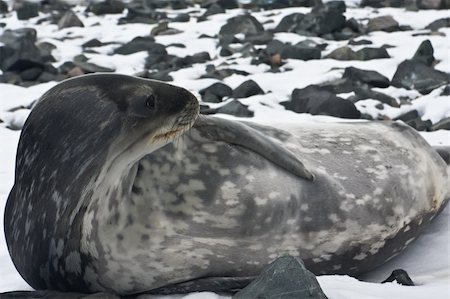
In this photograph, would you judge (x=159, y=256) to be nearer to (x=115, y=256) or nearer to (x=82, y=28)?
(x=115, y=256)

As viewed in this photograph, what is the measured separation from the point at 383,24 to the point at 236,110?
4327 mm

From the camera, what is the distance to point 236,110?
6.31 metres

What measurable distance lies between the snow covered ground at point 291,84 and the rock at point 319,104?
117 millimetres

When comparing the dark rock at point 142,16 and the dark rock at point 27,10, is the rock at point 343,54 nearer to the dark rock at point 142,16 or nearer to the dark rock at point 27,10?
the dark rock at point 142,16

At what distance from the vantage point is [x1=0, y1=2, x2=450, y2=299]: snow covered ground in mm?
2864

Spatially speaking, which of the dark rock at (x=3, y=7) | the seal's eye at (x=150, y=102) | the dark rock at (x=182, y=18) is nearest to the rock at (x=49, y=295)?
the seal's eye at (x=150, y=102)

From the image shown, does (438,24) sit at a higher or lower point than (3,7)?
higher

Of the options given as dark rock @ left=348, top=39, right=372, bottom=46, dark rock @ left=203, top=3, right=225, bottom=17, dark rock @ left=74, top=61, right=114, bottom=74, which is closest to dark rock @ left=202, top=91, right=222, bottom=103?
dark rock @ left=74, top=61, right=114, bottom=74

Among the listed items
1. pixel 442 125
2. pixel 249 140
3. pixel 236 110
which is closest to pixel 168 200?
pixel 249 140

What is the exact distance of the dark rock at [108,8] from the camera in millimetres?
13148

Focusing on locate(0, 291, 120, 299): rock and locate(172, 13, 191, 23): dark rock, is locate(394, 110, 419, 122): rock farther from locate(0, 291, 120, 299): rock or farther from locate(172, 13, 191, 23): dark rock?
locate(172, 13, 191, 23): dark rock

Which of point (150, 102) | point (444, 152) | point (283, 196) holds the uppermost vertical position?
point (150, 102)

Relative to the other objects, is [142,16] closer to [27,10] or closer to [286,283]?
[27,10]

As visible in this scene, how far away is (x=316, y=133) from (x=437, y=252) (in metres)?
0.67
